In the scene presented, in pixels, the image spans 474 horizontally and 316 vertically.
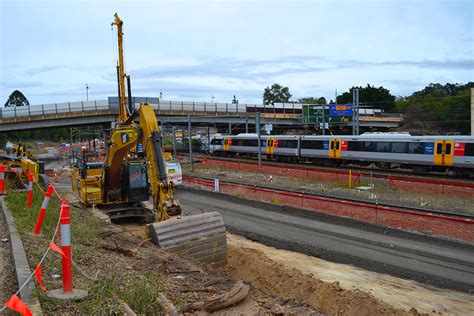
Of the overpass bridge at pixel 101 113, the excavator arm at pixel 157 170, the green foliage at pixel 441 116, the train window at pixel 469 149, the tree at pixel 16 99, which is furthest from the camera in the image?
the tree at pixel 16 99

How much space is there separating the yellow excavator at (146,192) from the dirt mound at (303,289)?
2.29 feet

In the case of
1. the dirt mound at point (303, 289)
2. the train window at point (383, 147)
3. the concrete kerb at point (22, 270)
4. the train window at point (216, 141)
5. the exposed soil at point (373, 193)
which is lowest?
the exposed soil at point (373, 193)

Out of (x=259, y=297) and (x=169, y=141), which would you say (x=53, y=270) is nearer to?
(x=259, y=297)

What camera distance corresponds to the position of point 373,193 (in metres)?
26.2

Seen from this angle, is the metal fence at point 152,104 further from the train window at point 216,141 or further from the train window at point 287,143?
the train window at point 287,143

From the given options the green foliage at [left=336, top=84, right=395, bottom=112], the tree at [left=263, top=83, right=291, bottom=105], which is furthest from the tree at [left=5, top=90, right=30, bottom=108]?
the green foliage at [left=336, top=84, right=395, bottom=112]

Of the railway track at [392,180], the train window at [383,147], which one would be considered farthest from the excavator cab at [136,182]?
the train window at [383,147]

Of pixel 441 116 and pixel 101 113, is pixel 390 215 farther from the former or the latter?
pixel 441 116

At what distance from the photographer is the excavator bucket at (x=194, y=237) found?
962cm

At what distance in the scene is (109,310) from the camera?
4.74m

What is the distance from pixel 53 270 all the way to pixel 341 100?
123m

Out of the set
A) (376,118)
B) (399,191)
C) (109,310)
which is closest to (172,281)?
(109,310)

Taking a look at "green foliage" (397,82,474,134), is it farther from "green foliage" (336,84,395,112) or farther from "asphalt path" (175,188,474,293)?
"asphalt path" (175,188,474,293)

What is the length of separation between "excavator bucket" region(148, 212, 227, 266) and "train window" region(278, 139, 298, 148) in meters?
37.1
